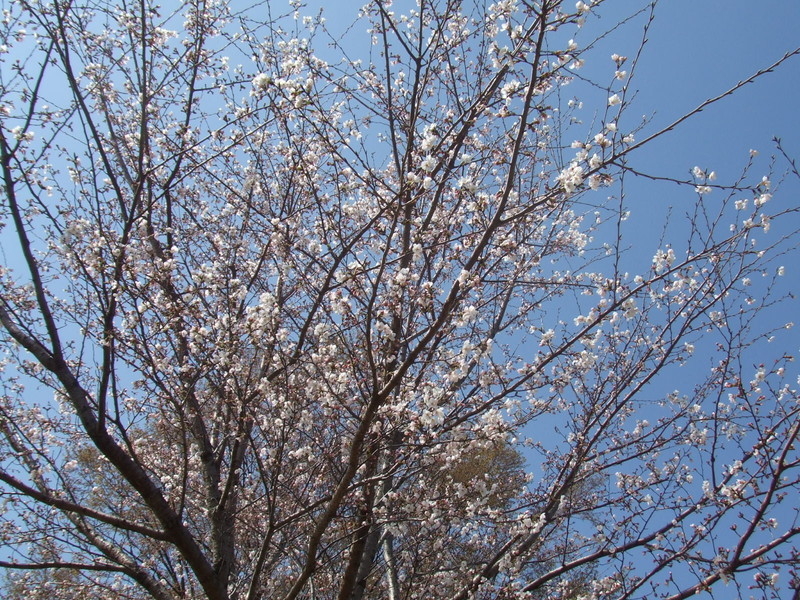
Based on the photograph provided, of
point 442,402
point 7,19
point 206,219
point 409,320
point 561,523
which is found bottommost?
point 561,523

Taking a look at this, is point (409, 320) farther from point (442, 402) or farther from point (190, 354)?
point (190, 354)

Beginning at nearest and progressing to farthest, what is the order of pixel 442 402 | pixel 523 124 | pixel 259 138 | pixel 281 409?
pixel 523 124 → pixel 442 402 → pixel 281 409 → pixel 259 138

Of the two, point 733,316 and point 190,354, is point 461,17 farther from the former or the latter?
point 190,354

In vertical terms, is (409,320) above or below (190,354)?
below

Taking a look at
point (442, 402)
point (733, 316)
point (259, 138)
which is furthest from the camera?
point (259, 138)

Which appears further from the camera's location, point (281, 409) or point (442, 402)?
point (281, 409)

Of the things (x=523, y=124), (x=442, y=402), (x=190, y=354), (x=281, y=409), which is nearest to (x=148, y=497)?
(x=281, y=409)

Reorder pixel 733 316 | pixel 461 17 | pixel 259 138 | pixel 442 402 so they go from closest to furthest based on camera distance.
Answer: pixel 442 402 < pixel 733 316 < pixel 461 17 < pixel 259 138

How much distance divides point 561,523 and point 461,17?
14.7 feet

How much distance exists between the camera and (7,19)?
3.82 metres

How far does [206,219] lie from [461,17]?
3142mm

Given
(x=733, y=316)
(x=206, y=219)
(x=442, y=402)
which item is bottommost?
(x=442, y=402)

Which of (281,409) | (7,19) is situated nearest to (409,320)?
(281,409)

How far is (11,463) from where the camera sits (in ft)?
13.4
